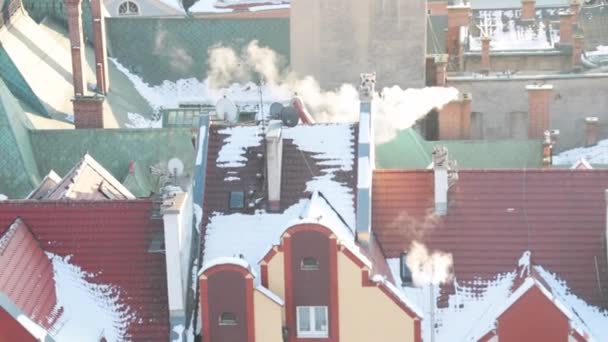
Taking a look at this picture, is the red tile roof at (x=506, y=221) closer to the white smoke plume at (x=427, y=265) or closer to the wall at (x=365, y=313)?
the white smoke plume at (x=427, y=265)

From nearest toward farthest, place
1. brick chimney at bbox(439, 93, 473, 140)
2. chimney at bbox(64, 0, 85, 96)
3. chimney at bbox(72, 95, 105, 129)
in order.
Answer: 1. chimney at bbox(72, 95, 105, 129)
2. chimney at bbox(64, 0, 85, 96)
3. brick chimney at bbox(439, 93, 473, 140)

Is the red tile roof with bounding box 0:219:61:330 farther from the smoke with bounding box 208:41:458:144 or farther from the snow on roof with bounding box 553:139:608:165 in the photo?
the snow on roof with bounding box 553:139:608:165

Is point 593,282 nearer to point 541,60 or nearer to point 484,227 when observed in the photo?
point 484,227

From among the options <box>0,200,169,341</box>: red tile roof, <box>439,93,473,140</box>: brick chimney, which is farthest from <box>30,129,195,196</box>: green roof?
<box>0,200,169,341</box>: red tile roof

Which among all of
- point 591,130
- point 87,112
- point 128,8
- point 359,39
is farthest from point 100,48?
point 128,8

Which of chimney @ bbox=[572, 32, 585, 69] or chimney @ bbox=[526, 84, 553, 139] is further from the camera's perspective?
chimney @ bbox=[572, 32, 585, 69]

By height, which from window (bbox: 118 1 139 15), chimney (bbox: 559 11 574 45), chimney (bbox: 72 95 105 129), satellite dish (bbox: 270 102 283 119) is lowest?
satellite dish (bbox: 270 102 283 119)
